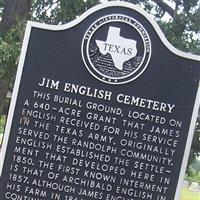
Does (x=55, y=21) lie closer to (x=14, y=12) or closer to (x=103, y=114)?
(x=14, y=12)

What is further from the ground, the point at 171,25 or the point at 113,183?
the point at 171,25

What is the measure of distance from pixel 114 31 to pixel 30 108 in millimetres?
969

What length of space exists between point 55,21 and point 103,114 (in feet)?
18.3

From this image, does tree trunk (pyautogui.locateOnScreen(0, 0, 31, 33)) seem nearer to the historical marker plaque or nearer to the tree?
the tree

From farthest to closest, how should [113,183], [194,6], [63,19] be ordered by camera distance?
[194,6] → [63,19] → [113,183]

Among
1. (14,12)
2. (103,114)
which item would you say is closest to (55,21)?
(14,12)

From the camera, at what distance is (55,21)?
34.3 feet

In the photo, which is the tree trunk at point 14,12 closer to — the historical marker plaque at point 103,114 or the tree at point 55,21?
the tree at point 55,21

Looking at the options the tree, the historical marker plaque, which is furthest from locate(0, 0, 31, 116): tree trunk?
the historical marker plaque

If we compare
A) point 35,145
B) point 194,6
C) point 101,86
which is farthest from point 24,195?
point 194,6

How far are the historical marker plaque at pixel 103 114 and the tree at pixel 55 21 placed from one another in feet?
12.7

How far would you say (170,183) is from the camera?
16.7 feet

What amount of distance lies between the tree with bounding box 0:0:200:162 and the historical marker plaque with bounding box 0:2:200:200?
152 inches

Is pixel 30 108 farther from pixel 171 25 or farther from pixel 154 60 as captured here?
pixel 171 25
